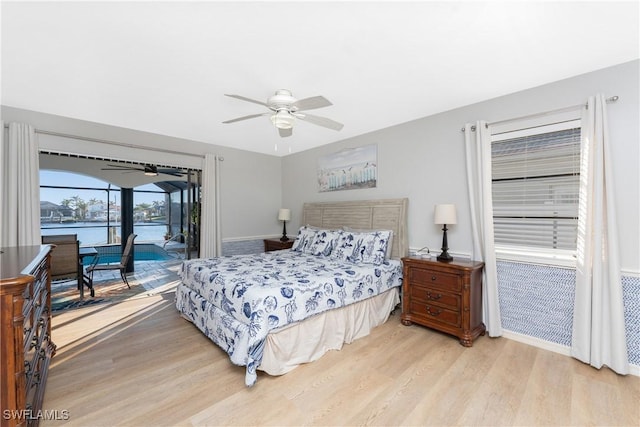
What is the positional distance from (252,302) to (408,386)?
1356mm

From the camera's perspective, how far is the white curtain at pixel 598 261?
→ 2172mm

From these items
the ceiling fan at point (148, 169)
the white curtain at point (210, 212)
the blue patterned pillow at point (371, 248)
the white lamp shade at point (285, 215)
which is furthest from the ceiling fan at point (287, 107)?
the ceiling fan at point (148, 169)

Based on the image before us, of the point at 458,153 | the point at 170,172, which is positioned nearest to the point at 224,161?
the point at 170,172

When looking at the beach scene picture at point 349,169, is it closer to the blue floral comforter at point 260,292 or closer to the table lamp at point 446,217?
the table lamp at point 446,217

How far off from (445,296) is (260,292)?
189 cm

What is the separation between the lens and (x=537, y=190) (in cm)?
273

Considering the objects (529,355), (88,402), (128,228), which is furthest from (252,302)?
(128,228)

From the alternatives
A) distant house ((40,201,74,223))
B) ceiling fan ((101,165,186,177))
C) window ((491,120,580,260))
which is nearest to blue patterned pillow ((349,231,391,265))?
window ((491,120,580,260))

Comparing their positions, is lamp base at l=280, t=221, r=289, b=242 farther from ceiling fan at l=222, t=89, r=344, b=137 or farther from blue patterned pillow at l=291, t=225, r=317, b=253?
ceiling fan at l=222, t=89, r=344, b=137

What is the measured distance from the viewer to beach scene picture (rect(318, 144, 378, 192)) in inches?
161

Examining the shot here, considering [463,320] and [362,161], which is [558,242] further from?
[362,161]

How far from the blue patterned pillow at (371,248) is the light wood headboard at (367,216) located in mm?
227

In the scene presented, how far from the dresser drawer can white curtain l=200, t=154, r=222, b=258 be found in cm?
319

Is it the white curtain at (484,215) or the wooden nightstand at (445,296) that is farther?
the white curtain at (484,215)
